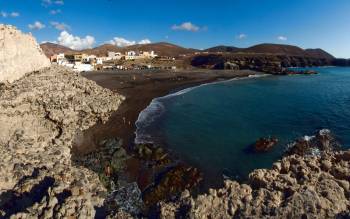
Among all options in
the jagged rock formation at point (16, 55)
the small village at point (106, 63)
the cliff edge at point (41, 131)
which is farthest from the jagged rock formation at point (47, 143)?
the small village at point (106, 63)

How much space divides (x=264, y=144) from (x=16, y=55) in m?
42.0

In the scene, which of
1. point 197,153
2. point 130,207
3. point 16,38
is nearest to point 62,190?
point 130,207

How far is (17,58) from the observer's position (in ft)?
169

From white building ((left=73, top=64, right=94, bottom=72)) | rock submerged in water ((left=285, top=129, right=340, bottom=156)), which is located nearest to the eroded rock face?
rock submerged in water ((left=285, top=129, right=340, bottom=156))

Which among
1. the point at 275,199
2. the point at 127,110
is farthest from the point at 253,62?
the point at 275,199

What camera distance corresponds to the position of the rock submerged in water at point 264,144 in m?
36.7

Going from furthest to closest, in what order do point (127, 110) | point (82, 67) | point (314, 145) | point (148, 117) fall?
point (82, 67) → point (127, 110) → point (148, 117) → point (314, 145)

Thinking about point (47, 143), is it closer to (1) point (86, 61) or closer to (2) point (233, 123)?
(2) point (233, 123)

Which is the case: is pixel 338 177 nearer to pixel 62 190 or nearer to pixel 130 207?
pixel 130 207

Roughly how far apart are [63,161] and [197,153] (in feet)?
49.4

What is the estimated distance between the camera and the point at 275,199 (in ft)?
53.7

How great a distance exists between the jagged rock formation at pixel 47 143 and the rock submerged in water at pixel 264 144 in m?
19.3

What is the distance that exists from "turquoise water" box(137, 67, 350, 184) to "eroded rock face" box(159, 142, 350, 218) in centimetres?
1095

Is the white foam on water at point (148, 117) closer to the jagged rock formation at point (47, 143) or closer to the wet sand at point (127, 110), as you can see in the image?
the wet sand at point (127, 110)
